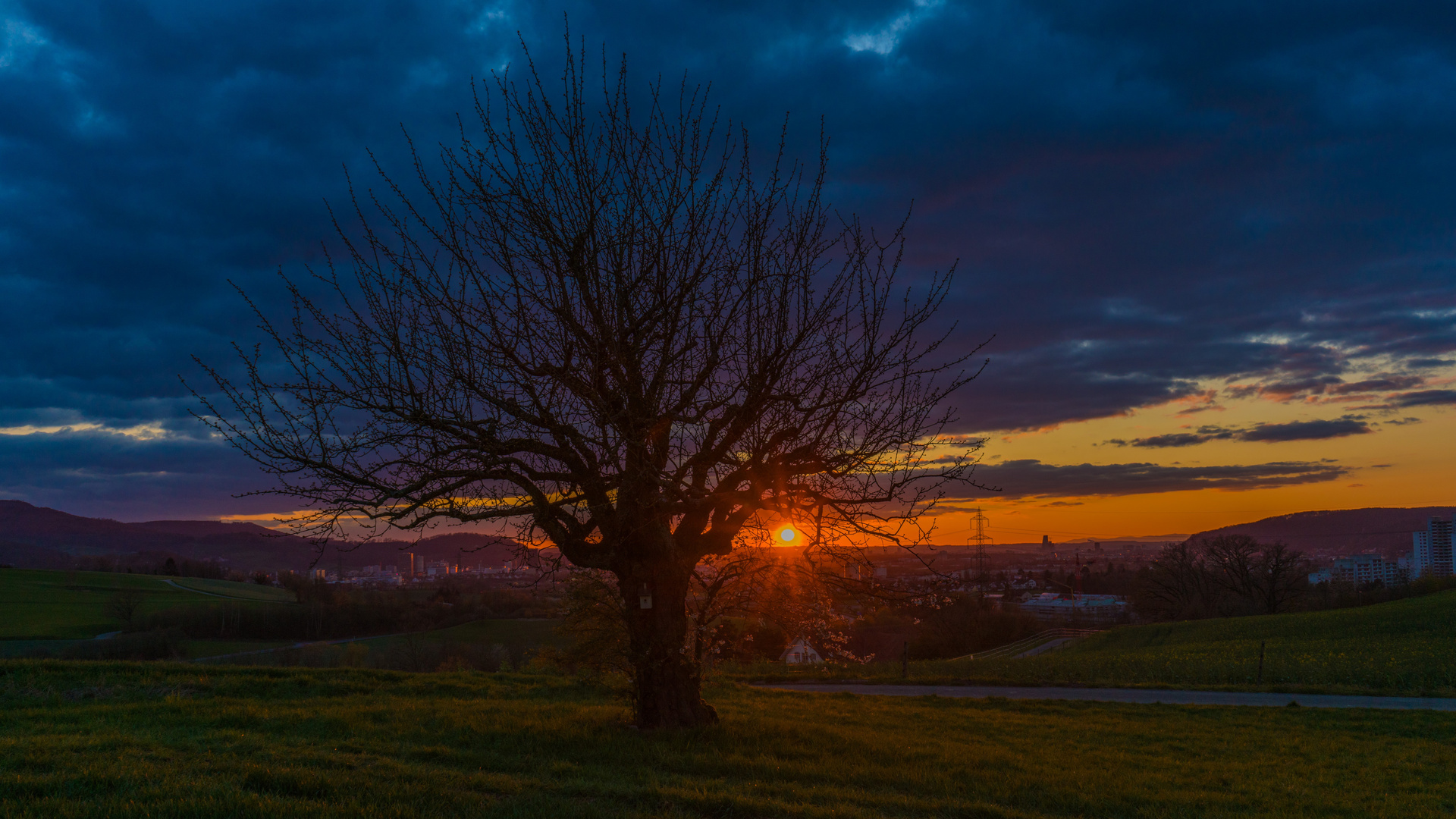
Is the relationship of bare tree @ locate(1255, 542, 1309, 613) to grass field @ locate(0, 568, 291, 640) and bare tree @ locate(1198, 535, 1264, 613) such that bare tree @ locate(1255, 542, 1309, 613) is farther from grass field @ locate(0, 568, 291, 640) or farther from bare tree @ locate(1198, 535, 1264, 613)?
grass field @ locate(0, 568, 291, 640)

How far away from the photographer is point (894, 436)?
325 inches

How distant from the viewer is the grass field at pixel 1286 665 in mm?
19234

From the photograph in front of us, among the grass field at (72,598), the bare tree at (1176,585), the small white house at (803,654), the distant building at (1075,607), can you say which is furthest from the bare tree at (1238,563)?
the grass field at (72,598)

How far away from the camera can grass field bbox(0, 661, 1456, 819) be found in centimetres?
589

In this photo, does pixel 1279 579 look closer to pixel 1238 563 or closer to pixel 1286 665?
pixel 1238 563

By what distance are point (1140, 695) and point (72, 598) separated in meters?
77.4

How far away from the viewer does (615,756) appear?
8047 millimetres

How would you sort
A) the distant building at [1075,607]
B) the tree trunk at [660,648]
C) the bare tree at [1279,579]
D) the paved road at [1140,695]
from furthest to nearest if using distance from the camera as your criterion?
1. the distant building at [1075,607]
2. the bare tree at [1279,579]
3. the paved road at [1140,695]
4. the tree trunk at [660,648]

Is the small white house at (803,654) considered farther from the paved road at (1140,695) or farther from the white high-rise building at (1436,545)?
the white high-rise building at (1436,545)

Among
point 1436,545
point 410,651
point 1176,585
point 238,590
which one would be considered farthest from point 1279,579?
point 1436,545

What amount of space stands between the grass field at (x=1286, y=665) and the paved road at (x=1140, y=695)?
3.01 feet

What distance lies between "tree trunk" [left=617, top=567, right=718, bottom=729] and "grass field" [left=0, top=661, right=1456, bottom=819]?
555 millimetres

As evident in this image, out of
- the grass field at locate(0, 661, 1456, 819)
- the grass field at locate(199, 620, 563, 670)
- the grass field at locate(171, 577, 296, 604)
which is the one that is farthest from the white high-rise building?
the grass field at locate(171, 577, 296, 604)

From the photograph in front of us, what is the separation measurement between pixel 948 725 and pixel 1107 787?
485 centimetres
